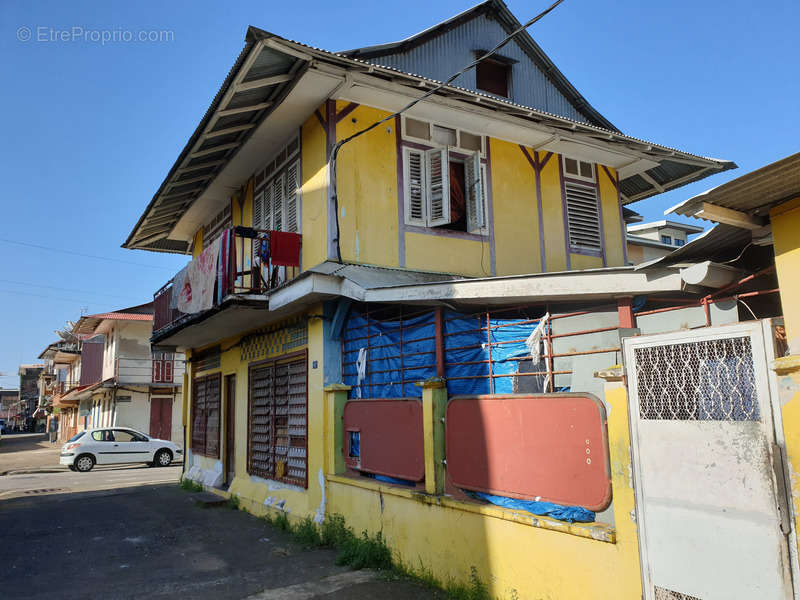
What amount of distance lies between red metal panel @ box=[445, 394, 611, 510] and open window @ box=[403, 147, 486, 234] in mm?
4058

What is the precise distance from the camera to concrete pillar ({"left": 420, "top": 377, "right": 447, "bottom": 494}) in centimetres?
637

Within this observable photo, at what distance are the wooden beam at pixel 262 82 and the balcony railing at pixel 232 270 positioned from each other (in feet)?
6.87

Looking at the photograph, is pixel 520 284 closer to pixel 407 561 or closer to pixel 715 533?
pixel 715 533

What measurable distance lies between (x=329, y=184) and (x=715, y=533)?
669 centimetres

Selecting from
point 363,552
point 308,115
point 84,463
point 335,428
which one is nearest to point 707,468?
point 363,552

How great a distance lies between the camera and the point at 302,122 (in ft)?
32.0

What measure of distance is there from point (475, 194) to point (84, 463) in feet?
62.3

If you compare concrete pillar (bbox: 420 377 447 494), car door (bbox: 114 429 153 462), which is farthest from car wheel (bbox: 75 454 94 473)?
concrete pillar (bbox: 420 377 447 494)

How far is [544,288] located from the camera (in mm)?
5730

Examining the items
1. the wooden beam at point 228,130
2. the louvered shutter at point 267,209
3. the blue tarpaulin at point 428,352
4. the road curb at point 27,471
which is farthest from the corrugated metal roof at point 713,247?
the road curb at point 27,471

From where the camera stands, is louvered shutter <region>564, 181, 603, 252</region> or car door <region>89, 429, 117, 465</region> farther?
car door <region>89, 429, 117, 465</region>

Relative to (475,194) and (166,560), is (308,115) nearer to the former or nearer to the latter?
(475,194)

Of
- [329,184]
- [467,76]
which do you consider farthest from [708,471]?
[467,76]

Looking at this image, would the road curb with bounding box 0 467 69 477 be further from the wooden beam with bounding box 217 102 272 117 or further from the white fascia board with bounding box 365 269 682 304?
the white fascia board with bounding box 365 269 682 304
